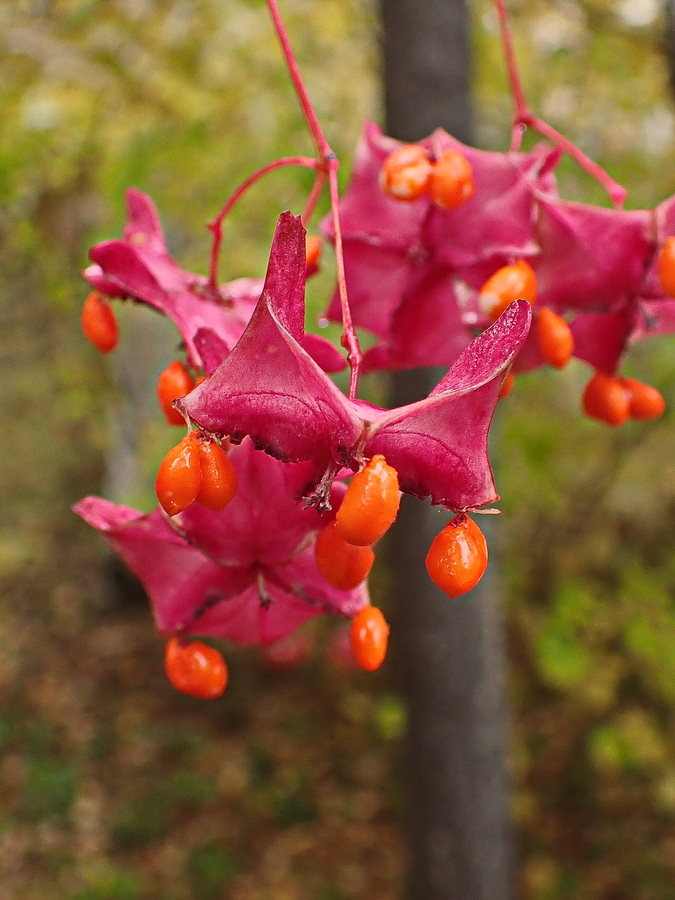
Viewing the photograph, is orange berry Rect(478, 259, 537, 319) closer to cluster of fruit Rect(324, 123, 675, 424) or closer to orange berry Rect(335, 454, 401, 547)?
cluster of fruit Rect(324, 123, 675, 424)

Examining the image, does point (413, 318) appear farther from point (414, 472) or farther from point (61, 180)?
point (61, 180)

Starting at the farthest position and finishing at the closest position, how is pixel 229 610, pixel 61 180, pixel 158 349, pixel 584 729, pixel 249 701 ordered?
pixel 158 349 → pixel 249 701 → pixel 584 729 → pixel 61 180 → pixel 229 610

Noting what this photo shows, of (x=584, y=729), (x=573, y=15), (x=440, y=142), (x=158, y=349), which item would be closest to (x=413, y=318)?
(x=440, y=142)

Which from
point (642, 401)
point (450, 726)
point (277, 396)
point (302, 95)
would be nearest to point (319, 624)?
point (450, 726)

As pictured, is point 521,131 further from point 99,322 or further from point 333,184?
point 99,322

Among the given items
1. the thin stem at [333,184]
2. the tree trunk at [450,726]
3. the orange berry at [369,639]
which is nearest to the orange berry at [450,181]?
the thin stem at [333,184]

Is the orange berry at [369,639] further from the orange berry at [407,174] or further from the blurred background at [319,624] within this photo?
the blurred background at [319,624]

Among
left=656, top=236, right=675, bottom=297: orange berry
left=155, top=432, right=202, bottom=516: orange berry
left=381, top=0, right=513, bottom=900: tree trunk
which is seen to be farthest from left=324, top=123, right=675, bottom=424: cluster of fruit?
left=381, top=0, right=513, bottom=900: tree trunk
